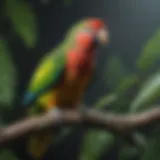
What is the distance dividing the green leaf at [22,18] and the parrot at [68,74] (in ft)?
0.55

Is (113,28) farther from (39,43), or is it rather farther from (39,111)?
(39,111)

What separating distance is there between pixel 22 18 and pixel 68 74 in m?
0.23

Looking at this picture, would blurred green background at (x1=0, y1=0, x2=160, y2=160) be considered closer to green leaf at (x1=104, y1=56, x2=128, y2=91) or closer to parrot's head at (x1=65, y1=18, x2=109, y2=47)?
green leaf at (x1=104, y1=56, x2=128, y2=91)

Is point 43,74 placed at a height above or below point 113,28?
below

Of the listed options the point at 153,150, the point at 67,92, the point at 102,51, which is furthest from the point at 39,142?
the point at 102,51

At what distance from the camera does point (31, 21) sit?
1164mm

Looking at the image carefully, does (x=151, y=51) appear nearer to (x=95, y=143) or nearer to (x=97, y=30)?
(x=97, y=30)

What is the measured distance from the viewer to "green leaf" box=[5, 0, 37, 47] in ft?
3.76

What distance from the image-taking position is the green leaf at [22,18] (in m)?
1.15

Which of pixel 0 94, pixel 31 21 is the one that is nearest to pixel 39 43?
pixel 31 21

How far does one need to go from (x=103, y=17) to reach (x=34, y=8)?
0.19 m

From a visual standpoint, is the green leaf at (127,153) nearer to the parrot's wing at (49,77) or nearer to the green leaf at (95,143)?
the green leaf at (95,143)

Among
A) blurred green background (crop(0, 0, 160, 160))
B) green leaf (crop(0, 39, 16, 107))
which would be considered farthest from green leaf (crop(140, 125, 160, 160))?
green leaf (crop(0, 39, 16, 107))

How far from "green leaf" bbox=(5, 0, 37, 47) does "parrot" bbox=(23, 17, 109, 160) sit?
0.17 meters
